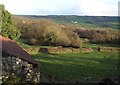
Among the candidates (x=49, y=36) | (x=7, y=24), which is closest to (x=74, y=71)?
(x=7, y=24)

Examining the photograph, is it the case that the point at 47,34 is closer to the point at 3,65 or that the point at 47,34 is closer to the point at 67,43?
the point at 67,43

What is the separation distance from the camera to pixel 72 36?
206ft

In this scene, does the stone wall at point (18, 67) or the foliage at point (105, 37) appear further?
the foliage at point (105, 37)

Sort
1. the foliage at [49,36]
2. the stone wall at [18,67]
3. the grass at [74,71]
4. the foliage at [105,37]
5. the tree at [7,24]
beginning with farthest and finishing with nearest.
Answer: the foliage at [105,37], the foliage at [49,36], the tree at [7,24], the grass at [74,71], the stone wall at [18,67]

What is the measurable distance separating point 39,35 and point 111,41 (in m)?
16.0

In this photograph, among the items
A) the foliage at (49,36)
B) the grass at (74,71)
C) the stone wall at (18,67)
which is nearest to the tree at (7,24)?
the grass at (74,71)

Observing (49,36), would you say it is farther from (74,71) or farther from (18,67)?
(18,67)

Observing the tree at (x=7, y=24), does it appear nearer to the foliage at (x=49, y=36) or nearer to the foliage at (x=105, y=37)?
the foliage at (x=49, y=36)

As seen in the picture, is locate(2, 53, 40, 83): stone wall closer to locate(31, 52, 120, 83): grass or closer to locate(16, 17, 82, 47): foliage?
locate(31, 52, 120, 83): grass

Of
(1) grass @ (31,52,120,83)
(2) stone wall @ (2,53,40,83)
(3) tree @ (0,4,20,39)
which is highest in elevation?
(3) tree @ (0,4,20,39)

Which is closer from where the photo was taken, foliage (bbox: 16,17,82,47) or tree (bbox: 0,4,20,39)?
tree (bbox: 0,4,20,39)

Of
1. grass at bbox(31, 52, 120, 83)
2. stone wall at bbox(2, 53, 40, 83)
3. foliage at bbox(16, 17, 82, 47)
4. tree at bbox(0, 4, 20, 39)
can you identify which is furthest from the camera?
foliage at bbox(16, 17, 82, 47)

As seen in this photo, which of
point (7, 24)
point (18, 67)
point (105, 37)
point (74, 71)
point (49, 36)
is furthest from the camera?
point (105, 37)

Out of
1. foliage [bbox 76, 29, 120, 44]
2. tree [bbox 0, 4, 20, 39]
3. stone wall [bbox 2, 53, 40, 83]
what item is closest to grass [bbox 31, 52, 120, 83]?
stone wall [bbox 2, 53, 40, 83]
